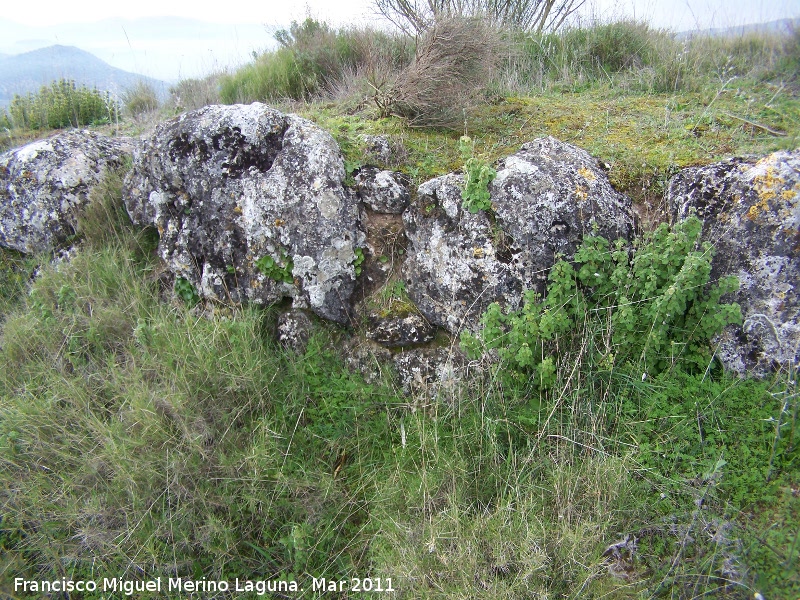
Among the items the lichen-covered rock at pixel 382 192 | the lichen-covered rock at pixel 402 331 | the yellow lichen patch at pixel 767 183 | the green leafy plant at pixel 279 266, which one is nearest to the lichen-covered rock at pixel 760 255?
the yellow lichen patch at pixel 767 183

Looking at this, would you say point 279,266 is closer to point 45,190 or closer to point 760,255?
point 45,190

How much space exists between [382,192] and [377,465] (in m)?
1.82

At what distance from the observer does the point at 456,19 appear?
406cm

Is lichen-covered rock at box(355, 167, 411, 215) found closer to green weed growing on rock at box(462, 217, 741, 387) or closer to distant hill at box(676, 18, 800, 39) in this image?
green weed growing on rock at box(462, 217, 741, 387)

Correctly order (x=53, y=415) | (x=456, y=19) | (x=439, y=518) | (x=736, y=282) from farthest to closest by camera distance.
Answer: (x=456, y=19), (x=53, y=415), (x=736, y=282), (x=439, y=518)

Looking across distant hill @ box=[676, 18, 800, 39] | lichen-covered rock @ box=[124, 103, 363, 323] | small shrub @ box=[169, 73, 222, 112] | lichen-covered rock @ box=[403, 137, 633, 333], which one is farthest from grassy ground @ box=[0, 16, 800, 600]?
small shrub @ box=[169, 73, 222, 112]

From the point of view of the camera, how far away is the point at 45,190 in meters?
4.11

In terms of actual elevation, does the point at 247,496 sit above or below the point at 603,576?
above

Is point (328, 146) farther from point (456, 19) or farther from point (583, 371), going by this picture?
point (583, 371)

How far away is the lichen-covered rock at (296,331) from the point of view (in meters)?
3.37

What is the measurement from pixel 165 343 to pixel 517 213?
2404mm

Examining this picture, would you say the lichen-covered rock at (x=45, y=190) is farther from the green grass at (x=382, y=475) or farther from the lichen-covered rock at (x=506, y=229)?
the lichen-covered rock at (x=506, y=229)

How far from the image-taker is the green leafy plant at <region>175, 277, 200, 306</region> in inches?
143

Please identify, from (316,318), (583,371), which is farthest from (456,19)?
(583,371)
